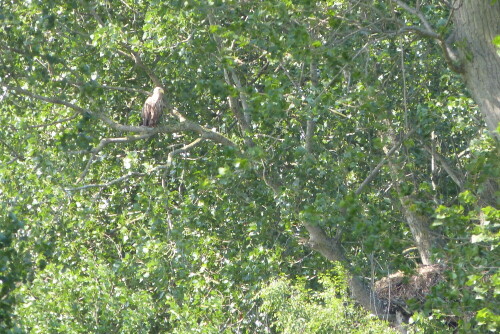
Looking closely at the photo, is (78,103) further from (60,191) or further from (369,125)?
(369,125)

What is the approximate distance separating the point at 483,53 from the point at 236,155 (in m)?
2.59

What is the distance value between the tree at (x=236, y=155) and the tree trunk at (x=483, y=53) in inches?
0.7

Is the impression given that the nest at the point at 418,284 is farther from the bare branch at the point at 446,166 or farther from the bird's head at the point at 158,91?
the bird's head at the point at 158,91

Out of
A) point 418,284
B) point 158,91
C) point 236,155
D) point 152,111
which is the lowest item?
point 418,284

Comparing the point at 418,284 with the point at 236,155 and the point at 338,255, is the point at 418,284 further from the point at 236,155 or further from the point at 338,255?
the point at 236,155

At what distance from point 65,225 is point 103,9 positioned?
356cm

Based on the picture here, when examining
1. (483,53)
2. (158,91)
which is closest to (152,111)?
(158,91)

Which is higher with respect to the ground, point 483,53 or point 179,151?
point 179,151

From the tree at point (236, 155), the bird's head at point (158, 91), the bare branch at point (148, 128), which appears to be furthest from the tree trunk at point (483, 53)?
the bird's head at point (158, 91)

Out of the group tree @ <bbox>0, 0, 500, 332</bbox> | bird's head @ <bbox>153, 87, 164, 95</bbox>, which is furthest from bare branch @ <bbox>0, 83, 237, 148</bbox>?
bird's head @ <bbox>153, 87, 164, 95</bbox>

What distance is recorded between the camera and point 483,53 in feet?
26.9

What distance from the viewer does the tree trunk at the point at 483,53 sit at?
8.11 meters

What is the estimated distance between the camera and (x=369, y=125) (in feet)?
35.1

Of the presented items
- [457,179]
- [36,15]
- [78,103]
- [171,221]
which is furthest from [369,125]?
[36,15]
